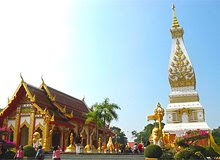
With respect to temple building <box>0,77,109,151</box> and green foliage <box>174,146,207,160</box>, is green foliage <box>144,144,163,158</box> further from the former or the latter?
temple building <box>0,77,109,151</box>

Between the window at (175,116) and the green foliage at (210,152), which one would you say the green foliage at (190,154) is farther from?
the window at (175,116)

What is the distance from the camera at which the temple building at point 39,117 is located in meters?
27.0

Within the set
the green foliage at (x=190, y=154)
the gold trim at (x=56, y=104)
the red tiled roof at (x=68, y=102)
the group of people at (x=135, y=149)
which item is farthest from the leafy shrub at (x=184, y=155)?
the red tiled roof at (x=68, y=102)

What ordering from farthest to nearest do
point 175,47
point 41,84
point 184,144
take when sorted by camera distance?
point 175,47, point 41,84, point 184,144

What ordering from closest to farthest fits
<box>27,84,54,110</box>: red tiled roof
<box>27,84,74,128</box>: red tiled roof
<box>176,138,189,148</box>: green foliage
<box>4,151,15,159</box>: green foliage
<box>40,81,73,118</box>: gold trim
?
<box>176,138,189,148</box>: green foliage → <box>4,151,15,159</box>: green foliage → <box>27,84,74,128</box>: red tiled roof → <box>27,84,54,110</box>: red tiled roof → <box>40,81,73,118</box>: gold trim

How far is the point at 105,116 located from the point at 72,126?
4206 millimetres

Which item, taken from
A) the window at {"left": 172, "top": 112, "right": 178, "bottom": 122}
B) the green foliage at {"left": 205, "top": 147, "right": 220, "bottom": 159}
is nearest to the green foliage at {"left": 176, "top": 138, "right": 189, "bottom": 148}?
the green foliage at {"left": 205, "top": 147, "right": 220, "bottom": 159}

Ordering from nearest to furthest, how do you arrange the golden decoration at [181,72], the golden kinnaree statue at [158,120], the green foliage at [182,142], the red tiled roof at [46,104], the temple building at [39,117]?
1. the green foliage at [182,142]
2. the golden kinnaree statue at [158,120]
3. the temple building at [39,117]
4. the red tiled roof at [46,104]
5. the golden decoration at [181,72]

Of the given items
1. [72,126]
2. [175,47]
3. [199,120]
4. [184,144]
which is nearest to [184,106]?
[199,120]

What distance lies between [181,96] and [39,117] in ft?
52.8

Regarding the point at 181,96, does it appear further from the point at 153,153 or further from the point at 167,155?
the point at 153,153

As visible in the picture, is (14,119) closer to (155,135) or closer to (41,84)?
(41,84)

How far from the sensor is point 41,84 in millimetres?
31656

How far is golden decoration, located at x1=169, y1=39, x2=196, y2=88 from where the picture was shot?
32125 mm
